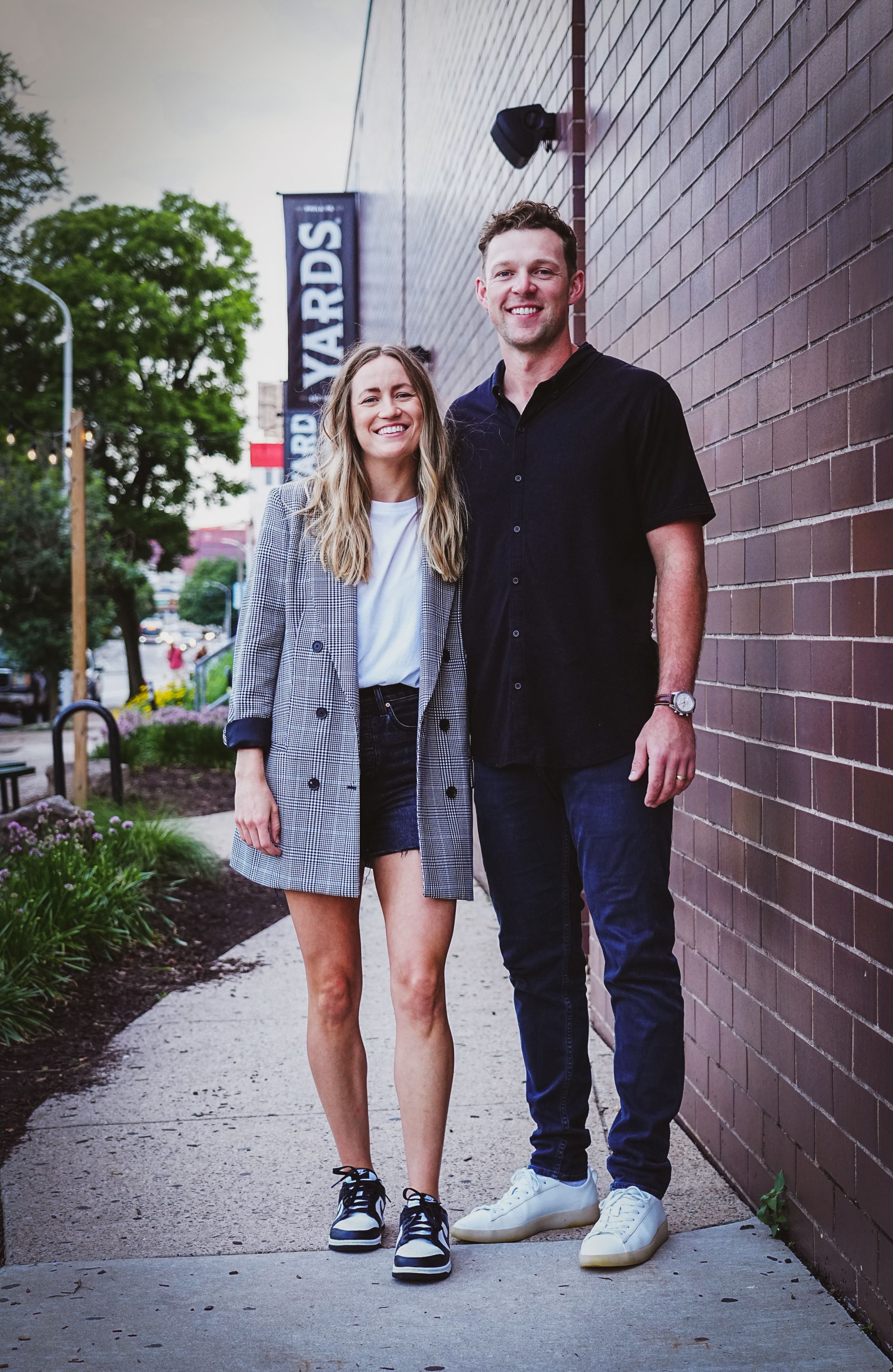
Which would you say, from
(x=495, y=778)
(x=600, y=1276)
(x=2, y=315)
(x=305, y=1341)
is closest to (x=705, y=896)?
(x=495, y=778)

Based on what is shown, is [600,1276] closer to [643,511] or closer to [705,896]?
[705,896]

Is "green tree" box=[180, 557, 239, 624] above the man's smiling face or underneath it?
above

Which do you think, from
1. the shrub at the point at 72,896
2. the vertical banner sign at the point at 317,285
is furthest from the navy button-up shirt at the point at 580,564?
the vertical banner sign at the point at 317,285

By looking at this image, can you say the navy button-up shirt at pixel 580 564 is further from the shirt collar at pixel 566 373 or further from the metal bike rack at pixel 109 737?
the metal bike rack at pixel 109 737

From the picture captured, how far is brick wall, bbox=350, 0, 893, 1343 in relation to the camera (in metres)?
2.18

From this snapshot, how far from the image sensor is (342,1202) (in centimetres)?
277

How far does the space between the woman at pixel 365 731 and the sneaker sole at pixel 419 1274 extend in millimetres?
121

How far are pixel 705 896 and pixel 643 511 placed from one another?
1.10 m

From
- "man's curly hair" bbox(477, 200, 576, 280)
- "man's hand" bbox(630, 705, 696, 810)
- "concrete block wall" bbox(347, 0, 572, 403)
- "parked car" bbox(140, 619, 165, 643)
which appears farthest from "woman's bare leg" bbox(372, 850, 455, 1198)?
"parked car" bbox(140, 619, 165, 643)

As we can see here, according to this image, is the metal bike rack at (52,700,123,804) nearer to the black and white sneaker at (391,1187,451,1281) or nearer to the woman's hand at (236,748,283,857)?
the woman's hand at (236,748,283,857)

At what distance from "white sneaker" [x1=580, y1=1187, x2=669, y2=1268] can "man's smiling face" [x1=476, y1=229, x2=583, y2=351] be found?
6.25 feet

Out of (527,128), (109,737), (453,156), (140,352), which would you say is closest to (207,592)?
(140,352)

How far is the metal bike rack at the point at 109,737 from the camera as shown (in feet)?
26.2

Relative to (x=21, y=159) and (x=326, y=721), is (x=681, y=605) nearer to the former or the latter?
(x=326, y=721)
